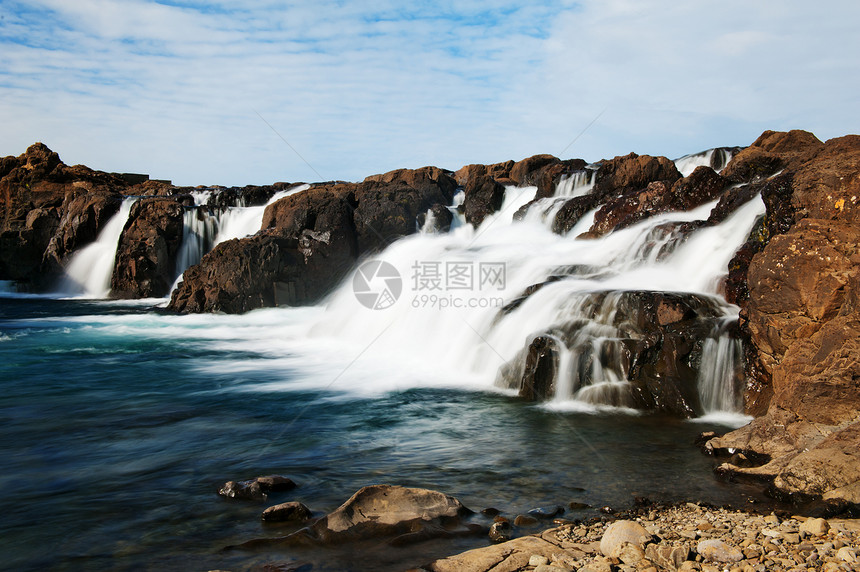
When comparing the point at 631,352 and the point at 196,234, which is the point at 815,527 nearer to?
the point at 631,352

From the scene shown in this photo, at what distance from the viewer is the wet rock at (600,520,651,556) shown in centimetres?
389

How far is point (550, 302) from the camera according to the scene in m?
9.91

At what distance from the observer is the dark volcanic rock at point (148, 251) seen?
23.1 m

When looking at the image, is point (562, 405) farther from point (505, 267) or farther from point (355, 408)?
point (505, 267)

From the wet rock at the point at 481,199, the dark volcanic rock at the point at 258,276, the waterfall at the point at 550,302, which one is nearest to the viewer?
the waterfall at the point at 550,302

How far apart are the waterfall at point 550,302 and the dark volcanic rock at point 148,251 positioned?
9897 millimetres

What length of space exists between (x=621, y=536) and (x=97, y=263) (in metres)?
25.4

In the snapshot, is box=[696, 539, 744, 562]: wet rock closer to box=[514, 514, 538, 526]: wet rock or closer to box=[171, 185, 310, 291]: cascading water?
box=[514, 514, 538, 526]: wet rock

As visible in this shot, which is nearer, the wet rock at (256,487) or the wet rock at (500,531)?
the wet rock at (500,531)

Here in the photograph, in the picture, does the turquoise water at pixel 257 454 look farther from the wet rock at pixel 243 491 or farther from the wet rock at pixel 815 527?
the wet rock at pixel 815 527

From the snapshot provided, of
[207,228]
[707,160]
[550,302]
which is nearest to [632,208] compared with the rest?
[550,302]

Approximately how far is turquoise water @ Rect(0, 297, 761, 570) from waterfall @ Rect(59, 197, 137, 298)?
14.2 metres

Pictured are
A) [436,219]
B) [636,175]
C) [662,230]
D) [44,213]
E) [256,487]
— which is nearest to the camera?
[256,487]

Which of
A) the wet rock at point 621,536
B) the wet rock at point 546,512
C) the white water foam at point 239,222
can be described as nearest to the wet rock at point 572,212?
the white water foam at point 239,222
